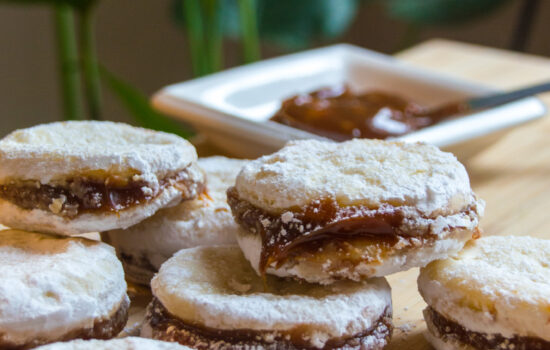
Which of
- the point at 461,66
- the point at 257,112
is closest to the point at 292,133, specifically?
the point at 257,112

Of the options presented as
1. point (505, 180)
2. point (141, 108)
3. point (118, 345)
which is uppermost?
point (118, 345)

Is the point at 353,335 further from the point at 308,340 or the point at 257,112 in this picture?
the point at 257,112

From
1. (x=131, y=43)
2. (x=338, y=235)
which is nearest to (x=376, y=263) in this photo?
(x=338, y=235)

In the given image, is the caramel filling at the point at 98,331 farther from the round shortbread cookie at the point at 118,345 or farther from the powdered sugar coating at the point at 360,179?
the powdered sugar coating at the point at 360,179

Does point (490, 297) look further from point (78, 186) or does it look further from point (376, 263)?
point (78, 186)

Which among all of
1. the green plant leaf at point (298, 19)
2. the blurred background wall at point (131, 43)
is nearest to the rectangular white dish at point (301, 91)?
the green plant leaf at point (298, 19)
